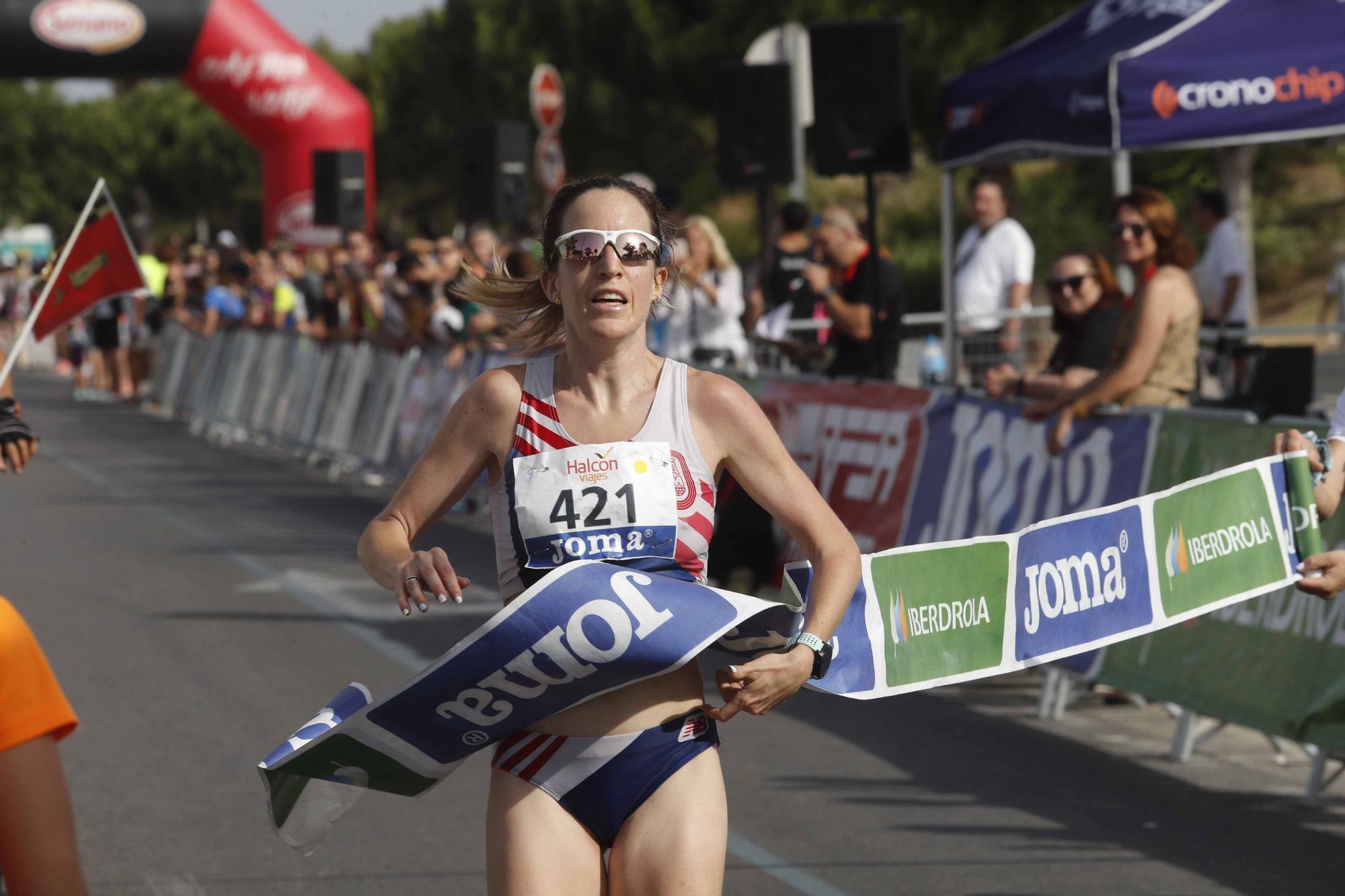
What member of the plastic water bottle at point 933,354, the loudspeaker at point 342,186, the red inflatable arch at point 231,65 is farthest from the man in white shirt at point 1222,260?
the red inflatable arch at point 231,65

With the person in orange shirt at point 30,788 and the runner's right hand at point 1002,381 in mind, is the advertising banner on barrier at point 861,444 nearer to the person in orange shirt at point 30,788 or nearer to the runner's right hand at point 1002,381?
the runner's right hand at point 1002,381

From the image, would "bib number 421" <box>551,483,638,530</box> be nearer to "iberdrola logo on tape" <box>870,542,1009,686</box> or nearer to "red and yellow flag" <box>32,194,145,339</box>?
"iberdrola logo on tape" <box>870,542,1009,686</box>

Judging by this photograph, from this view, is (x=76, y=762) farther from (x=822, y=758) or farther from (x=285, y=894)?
(x=822, y=758)

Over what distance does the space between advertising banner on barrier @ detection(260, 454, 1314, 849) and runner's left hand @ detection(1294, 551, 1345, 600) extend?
0.77 feet

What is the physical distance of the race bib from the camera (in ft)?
11.2

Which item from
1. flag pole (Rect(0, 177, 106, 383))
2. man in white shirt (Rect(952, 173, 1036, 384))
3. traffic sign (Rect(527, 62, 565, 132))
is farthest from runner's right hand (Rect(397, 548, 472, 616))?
traffic sign (Rect(527, 62, 565, 132))

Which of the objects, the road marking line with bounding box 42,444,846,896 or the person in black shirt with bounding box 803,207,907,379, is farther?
the person in black shirt with bounding box 803,207,907,379

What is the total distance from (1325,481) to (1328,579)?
0.32m

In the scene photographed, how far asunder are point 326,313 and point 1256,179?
30.1 metres

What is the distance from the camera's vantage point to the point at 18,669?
2.66m

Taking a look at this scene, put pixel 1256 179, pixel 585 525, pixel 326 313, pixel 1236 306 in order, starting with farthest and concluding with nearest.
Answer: pixel 1256 179 → pixel 326 313 → pixel 1236 306 → pixel 585 525

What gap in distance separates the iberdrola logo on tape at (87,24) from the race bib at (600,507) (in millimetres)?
28204

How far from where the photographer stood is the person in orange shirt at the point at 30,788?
2.59 metres

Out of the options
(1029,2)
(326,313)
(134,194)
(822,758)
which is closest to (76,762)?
(822,758)
